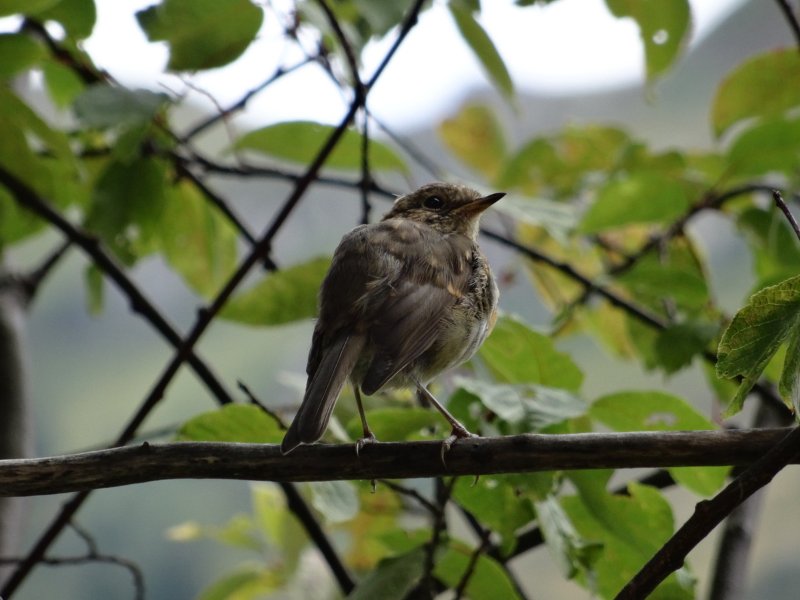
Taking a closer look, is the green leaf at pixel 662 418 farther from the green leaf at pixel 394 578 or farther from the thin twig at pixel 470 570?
the green leaf at pixel 394 578

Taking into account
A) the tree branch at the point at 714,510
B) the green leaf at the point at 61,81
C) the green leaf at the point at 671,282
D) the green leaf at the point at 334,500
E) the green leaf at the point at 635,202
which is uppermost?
the green leaf at the point at 61,81

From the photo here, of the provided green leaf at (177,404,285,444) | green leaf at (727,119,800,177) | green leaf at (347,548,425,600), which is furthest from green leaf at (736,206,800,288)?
green leaf at (177,404,285,444)

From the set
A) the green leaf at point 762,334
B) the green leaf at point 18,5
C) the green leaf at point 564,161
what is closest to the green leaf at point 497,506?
the green leaf at point 762,334

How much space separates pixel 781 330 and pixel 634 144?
7.60 ft

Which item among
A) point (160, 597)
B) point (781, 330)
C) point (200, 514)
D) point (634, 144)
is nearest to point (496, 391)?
point (781, 330)

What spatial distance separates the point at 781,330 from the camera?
1.69 m

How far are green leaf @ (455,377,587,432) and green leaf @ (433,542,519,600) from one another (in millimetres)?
449

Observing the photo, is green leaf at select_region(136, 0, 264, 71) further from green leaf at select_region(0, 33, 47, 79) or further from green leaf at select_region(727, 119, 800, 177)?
green leaf at select_region(727, 119, 800, 177)

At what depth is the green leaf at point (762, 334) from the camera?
5.44 ft

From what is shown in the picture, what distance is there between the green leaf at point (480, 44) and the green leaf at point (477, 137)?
5.16 ft

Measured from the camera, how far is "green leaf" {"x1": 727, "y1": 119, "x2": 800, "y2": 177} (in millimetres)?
3375

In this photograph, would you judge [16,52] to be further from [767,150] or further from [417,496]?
[767,150]

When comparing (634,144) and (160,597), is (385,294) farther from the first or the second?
(160,597)

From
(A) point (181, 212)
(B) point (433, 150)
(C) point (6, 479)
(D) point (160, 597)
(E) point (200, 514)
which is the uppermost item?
(B) point (433, 150)
